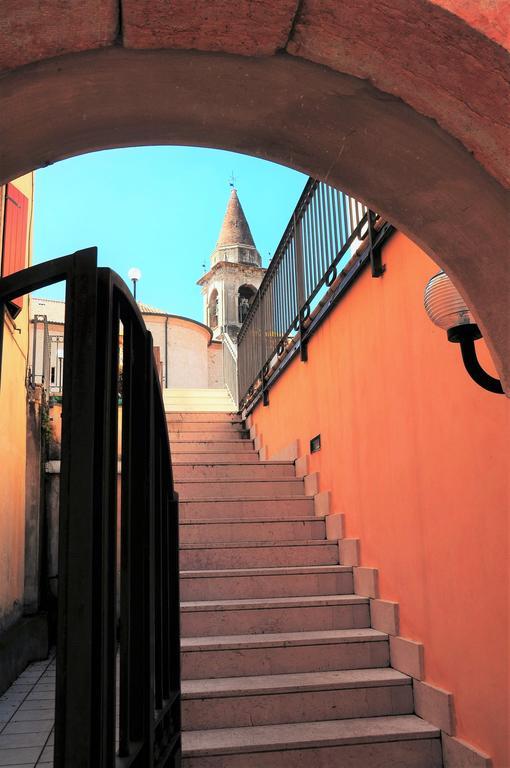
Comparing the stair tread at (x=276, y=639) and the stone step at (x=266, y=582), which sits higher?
the stone step at (x=266, y=582)

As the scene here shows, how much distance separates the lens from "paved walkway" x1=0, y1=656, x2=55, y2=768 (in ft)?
11.5

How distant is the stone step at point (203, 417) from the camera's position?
8.95 meters

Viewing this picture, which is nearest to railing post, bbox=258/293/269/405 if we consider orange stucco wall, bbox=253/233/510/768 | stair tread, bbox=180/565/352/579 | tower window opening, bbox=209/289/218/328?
orange stucco wall, bbox=253/233/510/768

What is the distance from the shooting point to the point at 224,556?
4.84 meters

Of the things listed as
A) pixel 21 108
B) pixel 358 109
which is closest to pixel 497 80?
pixel 358 109

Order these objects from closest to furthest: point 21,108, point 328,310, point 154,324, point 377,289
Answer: point 21,108
point 377,289
point 328,310
point 154,324

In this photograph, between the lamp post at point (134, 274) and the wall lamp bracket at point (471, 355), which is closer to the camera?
the wall lamp bracket at point (471, 355)

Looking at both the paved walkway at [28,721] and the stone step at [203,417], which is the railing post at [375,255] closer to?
the paved walkway at [28,721]

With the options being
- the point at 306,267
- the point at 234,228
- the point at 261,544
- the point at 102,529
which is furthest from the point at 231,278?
the point at 102,529

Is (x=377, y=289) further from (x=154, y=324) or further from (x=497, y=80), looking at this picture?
(x=154, y=324)

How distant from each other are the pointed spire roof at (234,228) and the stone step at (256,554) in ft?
115

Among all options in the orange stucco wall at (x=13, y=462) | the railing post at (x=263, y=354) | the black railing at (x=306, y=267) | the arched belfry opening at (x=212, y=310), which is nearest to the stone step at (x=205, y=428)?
the black railing at (x=306, y=267)

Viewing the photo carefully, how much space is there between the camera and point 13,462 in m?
5.75

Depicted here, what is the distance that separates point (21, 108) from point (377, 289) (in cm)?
284
